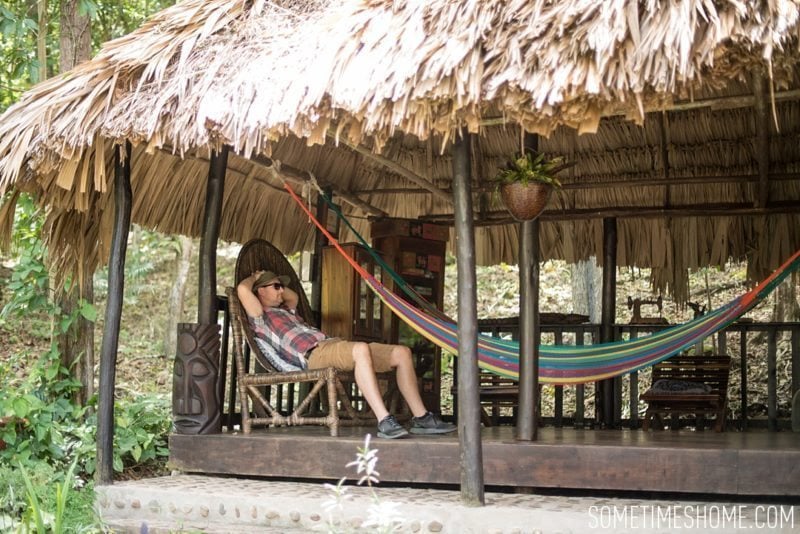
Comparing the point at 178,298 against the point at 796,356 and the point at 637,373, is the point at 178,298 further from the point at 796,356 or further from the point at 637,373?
the point at 796,356

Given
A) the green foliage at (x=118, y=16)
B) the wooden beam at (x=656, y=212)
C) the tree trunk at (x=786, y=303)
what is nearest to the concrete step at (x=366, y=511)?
the wooden beam at (x=656, y=212)

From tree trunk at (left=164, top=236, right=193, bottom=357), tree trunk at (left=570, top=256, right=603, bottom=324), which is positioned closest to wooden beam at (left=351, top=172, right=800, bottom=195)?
tree trunk at (left=570, top=256, right=603, bottom=324)

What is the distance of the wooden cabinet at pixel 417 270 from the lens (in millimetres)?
5801

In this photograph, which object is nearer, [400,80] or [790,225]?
[400,80]

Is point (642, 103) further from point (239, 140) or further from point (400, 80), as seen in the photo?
point (239, 140)

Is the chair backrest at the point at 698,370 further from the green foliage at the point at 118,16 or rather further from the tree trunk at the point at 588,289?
the green foliage at the point at 118,16

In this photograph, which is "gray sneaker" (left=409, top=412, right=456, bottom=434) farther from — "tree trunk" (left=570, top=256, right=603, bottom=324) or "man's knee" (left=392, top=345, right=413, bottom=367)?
"tree trunk" (left=570, top=256, right=603, bottom=324)

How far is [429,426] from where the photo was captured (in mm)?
3943

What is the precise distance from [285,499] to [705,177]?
3.29m

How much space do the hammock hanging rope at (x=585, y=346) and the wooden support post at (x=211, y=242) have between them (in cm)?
33

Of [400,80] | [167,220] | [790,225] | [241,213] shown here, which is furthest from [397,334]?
[400,80]

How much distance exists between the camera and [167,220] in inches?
198

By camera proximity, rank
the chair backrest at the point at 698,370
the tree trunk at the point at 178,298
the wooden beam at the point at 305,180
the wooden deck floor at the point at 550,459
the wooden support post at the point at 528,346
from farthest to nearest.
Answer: the tree trunk at the point at 178,298
the chair backrest at the point at 698,370
the wooden beam at the point at 305,180
the wooden support post at the point at 528,346
the wooden deck floor at the point at 550,459

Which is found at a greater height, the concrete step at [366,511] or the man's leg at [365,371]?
the man's leg at [365,371]
